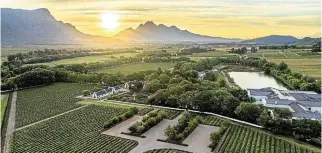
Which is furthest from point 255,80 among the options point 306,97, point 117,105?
point 117,105

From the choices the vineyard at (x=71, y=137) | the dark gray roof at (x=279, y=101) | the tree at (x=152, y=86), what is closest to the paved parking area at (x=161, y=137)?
the vineyard at (x=71, y=137)

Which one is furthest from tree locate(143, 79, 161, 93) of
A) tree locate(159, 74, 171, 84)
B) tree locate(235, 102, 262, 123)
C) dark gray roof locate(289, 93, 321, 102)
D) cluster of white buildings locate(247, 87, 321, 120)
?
dark gray roof locate(289, 93, 321, 102)

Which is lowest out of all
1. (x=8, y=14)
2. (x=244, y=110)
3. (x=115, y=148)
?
(x=115, y=148)

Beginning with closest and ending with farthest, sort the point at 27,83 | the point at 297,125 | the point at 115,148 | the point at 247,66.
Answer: the point at 115,148 < the point at 297,125 < the point at 27,83 < the point at 247,66

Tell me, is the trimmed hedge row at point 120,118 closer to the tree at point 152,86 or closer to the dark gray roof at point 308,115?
the tree at point 152,86

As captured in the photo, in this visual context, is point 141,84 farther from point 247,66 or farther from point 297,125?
point 247,66

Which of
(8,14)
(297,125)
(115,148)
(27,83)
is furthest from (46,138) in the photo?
(8,14)
